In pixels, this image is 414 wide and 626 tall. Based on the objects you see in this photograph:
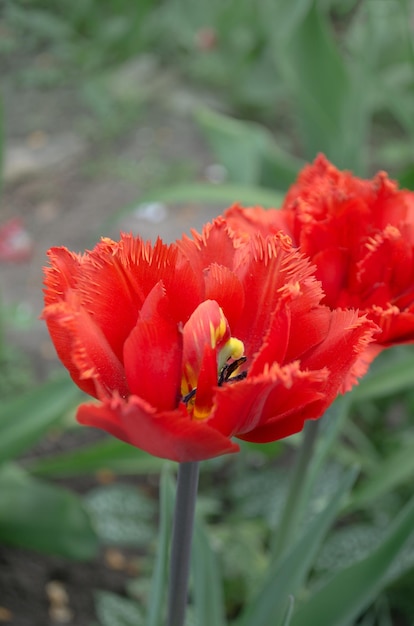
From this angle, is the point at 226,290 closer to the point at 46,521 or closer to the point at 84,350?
the point at 84,350

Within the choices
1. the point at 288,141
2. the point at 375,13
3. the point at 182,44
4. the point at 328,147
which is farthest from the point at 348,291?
the point at 182,44

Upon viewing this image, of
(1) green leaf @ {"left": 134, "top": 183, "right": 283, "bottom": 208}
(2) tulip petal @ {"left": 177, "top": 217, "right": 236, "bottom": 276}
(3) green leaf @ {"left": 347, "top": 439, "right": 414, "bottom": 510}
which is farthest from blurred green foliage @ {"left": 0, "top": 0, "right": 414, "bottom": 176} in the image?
(2) tulip petal @ {"left": 177, "top": 217, "right": 236, "bottom": 276}

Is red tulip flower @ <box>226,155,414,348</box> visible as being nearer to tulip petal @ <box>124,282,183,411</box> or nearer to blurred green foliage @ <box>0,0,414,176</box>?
tulip petal @ <box>124,282,183,411</box>

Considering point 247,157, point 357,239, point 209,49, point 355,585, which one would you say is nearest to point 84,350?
point 357,239

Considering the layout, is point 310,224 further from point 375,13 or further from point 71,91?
point 71,91

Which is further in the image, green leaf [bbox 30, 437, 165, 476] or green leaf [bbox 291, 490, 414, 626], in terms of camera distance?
green leaf [bbox 30, 437, 165, 476]

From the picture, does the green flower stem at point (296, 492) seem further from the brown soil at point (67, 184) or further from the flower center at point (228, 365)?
the brown soil at point (67, 184)
